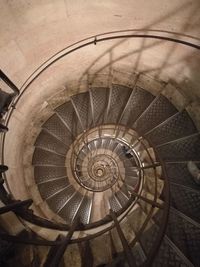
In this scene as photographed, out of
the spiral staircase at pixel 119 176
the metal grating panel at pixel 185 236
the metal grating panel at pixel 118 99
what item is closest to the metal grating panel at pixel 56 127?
the spiral staircase at pixel 119 176

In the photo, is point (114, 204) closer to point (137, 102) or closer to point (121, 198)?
point (121, 198)

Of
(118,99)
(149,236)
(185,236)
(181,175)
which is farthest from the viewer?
(118,99)

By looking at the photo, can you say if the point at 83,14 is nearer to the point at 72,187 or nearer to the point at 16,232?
the point at 16,232

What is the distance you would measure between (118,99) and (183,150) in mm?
1861

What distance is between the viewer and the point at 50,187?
5809 mm

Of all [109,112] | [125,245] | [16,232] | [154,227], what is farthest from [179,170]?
[16,232]

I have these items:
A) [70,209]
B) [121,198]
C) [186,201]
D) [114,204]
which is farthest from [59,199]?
[186,201]

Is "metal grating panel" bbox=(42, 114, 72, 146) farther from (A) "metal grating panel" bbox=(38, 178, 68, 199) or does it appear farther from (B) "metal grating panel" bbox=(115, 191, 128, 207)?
(B) "metal grating panel" bbox=(115, 191, 128, 207)

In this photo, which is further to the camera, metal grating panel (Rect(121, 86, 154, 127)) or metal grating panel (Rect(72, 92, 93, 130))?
metal grating panel (Rect(72, 92, 93, 130))

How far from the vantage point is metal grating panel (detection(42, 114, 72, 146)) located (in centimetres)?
558

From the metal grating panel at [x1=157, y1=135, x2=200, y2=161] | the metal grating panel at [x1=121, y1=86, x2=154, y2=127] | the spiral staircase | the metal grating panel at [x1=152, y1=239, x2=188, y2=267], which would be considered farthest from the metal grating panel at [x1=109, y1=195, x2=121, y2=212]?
the metal grating panel at [x1=152, y1=239, x2=188, y2=267]

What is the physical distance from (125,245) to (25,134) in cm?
396

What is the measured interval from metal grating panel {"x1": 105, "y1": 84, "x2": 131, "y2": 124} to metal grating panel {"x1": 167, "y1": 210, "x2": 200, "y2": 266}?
261 cm

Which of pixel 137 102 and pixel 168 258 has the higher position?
pixel 137 102
